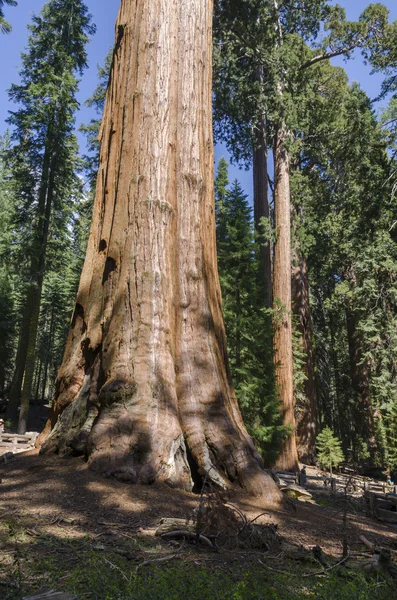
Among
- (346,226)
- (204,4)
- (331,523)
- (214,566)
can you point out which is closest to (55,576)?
(214,566)

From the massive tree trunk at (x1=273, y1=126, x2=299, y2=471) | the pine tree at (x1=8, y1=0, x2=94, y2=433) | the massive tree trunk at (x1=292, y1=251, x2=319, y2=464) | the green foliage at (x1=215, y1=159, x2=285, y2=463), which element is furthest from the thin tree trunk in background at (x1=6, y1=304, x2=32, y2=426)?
the massive tree trunk at (x1=292, y1=251, x2=319, y2=464)

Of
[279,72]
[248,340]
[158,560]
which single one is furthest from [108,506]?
[279,72]

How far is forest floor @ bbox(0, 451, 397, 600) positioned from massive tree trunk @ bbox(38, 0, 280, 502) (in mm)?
464

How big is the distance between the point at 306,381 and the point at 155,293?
17.1 metres

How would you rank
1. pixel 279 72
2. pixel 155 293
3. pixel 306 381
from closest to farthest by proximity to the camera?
pixel 155 293 → pixel 279 72 → pixel 306 381

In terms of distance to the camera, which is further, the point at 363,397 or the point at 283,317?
the point at 363,397

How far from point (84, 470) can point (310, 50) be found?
20.6 m

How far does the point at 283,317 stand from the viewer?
50.1 ft

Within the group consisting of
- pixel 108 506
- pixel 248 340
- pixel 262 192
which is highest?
pixel 262 192

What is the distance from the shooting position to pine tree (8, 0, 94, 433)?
21.9 metres

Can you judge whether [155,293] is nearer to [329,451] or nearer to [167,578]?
[167,578]

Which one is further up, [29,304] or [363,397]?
[29,304]

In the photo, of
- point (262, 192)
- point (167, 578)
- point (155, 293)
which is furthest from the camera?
point (262, 192)

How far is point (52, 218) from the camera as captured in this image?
24.1m
